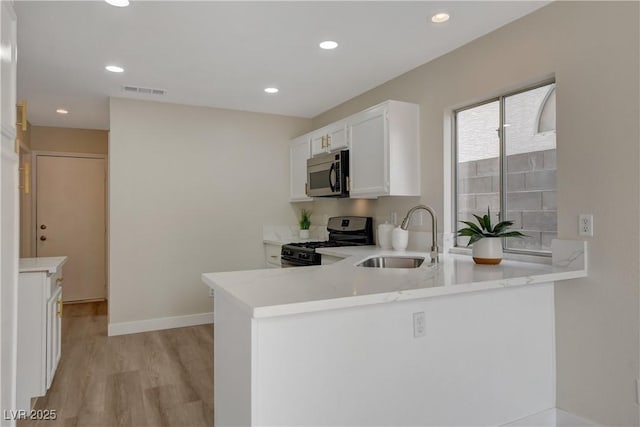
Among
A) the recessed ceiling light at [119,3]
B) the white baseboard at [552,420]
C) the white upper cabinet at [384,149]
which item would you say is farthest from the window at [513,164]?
the recessed ceiling light at [119,3]

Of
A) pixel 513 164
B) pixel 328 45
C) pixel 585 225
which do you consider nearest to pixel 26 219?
pixel 328 45

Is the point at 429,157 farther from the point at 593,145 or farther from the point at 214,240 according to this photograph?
the point at 214,240

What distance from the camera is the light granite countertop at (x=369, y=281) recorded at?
4.85 feet

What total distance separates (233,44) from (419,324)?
2.25 meters

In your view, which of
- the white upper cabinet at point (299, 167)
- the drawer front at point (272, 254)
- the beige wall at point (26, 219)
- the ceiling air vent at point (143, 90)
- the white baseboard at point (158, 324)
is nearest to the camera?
the ceiling air vent at point (143, 90)

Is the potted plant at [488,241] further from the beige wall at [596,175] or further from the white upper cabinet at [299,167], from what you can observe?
the white upper cabinet at [299,167]

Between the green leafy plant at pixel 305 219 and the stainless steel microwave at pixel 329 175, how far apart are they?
65 centimetres

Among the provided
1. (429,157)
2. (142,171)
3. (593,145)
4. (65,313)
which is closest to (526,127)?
(593,145)

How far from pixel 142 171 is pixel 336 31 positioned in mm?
2643

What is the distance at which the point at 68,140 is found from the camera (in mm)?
5711

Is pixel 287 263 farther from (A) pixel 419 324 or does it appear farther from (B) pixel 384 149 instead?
(A) pixel 419 324

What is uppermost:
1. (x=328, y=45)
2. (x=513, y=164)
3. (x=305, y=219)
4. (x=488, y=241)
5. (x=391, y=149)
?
(x=328, y=45)

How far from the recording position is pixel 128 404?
262 centimetres

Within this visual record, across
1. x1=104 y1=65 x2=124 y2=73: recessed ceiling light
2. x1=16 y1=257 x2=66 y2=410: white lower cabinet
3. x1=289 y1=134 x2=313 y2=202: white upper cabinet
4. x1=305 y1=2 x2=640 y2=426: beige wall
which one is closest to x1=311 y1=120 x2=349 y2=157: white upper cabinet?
x1=289 y1=134 x2=313 y2=202: white upper cabinet
